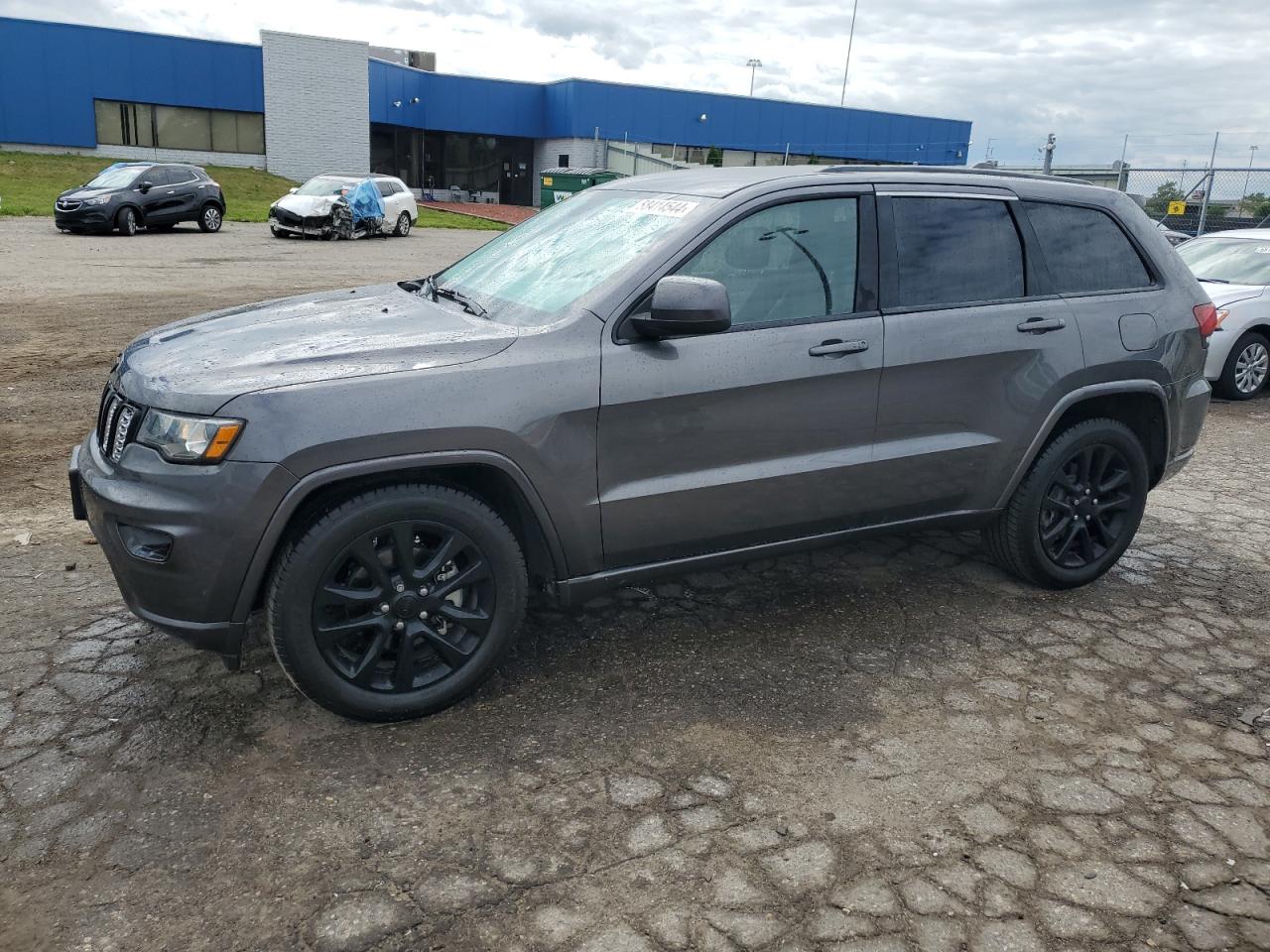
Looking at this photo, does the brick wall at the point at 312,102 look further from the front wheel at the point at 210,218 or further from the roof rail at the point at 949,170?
the roof rail at the point at 949,170

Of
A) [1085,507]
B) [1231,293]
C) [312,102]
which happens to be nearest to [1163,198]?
[1231,293]

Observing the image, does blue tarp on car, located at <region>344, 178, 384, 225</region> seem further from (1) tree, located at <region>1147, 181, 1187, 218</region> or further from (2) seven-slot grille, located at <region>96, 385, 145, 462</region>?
A: (2) seven-slot grille, located at <region>96, 385, 145, 462</region>

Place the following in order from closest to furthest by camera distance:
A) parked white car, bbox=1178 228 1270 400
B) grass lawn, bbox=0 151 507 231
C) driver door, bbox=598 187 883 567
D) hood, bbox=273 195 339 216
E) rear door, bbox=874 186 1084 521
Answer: driver door, bbox=598 187 883 567 → rear door, bbox=874 186 1084 521 → parked white car, bbox=1178 228 1270 400 → hood, bbox=273 195 339 216 → grass lawn, bbox=0 151 507 231

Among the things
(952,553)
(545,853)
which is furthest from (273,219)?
(545,853)

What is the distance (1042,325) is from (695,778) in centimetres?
244

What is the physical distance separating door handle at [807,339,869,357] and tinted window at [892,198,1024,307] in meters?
0.32

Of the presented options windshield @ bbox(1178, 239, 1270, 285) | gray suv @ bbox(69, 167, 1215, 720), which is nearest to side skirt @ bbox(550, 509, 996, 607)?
gray suv @ bbox(69, 167, 1215, 720)

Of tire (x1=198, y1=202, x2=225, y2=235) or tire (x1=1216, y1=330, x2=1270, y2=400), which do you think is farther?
tire (x1=198, y1=202, x2=225, y2=235)

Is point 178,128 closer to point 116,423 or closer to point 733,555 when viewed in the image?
point 116,423

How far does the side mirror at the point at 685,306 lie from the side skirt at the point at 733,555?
0.86 meters

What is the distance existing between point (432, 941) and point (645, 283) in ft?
7.06

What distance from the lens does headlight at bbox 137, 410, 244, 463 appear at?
2.98 meters

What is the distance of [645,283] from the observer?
11.5 ft

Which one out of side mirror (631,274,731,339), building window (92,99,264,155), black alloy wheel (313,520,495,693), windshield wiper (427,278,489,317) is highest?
building window (92,99,264,155)
